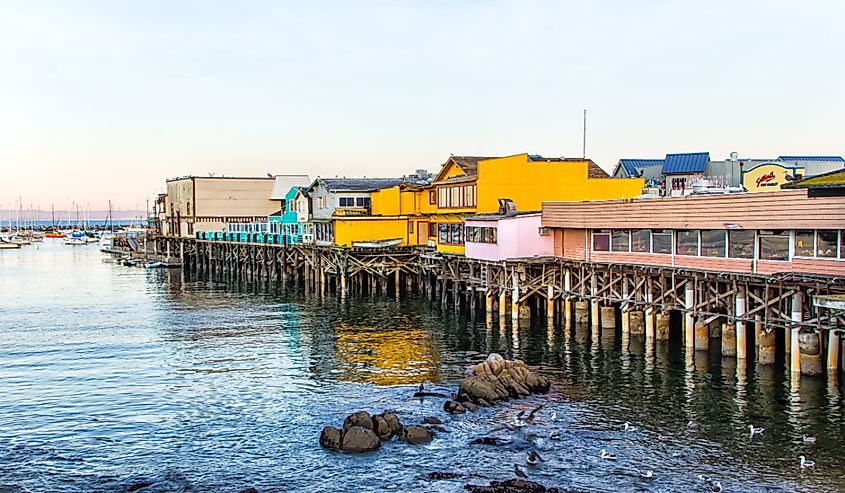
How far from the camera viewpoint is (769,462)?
2444 centimetres

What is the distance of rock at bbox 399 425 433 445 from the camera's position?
26959 mm

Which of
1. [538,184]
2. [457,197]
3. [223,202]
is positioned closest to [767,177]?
[538,184]

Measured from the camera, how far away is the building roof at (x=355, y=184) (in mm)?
83250

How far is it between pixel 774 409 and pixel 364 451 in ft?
47.8

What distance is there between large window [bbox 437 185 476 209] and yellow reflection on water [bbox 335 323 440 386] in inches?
486

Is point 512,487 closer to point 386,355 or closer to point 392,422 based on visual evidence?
point 392,422

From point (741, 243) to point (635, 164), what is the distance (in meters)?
48.0

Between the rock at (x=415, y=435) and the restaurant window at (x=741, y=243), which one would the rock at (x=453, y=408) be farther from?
the restaurant window at (x=741, y=243)

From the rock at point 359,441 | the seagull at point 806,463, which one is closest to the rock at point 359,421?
the rock at point 359,441

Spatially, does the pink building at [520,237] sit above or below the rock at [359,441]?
above

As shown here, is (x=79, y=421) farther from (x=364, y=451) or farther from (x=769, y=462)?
(x=769, y=462)

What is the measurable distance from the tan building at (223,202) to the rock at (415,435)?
92.2 m

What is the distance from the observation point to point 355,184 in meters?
86.1

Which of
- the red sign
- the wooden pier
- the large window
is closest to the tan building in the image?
the wooden pier
